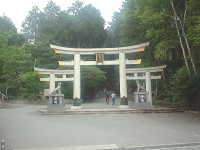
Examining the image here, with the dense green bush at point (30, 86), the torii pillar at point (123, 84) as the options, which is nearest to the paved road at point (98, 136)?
the torii pillar at point (123, 84)

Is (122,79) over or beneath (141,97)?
over

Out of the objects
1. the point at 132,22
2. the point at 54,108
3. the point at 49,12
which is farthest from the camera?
Result: the point at 49,12

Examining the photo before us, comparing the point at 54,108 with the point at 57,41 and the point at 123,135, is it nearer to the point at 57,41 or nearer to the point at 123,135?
the point at 123,135

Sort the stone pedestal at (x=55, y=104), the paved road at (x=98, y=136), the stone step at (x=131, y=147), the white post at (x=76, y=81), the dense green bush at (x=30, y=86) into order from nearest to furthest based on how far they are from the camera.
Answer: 1. the stone step at (x=131, y=147)
2. the paved road at (x=98, y=136)
3. the stone pedestal at (x=55, y=104)
4. the white post at (x=76, y=81)
5. the dense green bush at (x=30, y=86)

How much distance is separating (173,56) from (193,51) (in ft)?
15.4

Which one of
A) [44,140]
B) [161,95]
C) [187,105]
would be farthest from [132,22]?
[44,140]

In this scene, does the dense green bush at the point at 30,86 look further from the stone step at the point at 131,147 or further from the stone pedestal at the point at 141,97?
the stone step at the point at 131,147

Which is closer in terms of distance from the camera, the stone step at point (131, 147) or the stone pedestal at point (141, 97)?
the stone step at point (131, 147)

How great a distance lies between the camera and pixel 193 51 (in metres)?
17.6

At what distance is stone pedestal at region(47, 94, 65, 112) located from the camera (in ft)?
53.1

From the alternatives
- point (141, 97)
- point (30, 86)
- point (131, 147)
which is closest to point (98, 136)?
point (131, 147)

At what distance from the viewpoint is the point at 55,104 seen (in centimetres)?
1638

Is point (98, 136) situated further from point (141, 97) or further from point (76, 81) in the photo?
point (76, 81)

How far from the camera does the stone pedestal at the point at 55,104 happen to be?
637 inches
